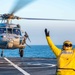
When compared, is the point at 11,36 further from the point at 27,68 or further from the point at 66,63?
the point at 66,63

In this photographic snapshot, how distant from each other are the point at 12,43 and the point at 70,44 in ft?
84.0

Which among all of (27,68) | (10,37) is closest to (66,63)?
(27,68)

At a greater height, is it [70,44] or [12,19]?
[12,19]

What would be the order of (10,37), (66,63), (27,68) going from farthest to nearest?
1. (10,37)
2. (27,68)
3. (66,63)

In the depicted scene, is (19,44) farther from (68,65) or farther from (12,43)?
(68,65)

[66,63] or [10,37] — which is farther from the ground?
[10,37]

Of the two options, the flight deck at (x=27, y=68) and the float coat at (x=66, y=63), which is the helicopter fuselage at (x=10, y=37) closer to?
the flight deck at (x=27, y=68)

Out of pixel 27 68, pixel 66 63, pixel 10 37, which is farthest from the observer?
pixel 10 37

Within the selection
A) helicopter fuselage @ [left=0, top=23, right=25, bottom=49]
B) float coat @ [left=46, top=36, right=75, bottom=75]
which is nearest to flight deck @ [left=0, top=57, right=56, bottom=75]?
helicopter fuselage @ [left=0, top=23, right=25, bottom=49]

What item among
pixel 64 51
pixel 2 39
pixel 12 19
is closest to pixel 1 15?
pixel 12 19

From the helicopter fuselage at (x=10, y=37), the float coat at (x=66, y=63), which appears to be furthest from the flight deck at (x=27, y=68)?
the float coat at (x=66, y=63)

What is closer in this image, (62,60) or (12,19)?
(62,60)

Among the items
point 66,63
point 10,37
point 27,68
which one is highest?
point 10,37

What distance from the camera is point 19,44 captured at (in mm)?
35156
